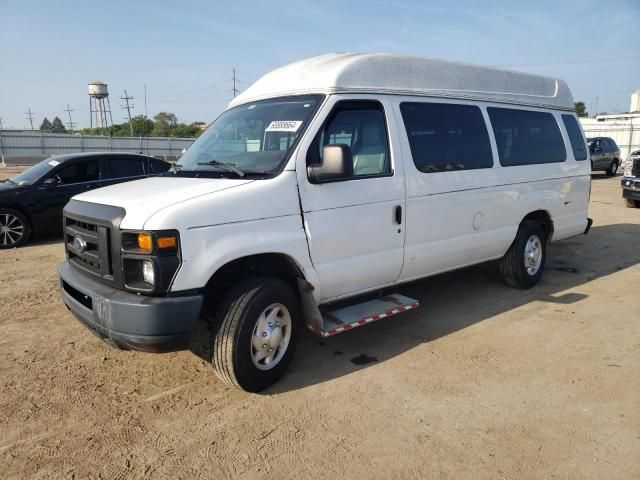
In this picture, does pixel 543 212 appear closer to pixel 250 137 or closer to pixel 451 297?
pixel 451 297

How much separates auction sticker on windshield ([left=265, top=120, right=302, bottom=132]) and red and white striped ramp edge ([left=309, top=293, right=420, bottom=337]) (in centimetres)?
158

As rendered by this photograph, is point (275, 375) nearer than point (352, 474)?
No

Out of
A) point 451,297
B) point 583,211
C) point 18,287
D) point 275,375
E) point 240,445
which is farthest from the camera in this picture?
point 583,211

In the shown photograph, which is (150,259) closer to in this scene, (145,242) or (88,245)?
(145,242)

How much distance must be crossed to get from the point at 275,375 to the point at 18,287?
14.1 ft

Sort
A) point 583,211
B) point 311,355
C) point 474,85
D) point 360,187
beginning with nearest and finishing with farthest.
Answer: point 360,187, point 311,355, point 474,85, point 583,211

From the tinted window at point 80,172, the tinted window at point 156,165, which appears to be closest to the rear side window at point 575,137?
the tinted window at point 156,165

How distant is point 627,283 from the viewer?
636 centimetres

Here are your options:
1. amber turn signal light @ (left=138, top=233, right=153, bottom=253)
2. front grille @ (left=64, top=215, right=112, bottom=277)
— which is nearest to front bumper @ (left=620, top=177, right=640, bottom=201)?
amber turn signal light @ (left=138, top=233, right=153, bottom=253)

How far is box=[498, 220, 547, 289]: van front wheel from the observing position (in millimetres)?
5824

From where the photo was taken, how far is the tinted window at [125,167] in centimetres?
930

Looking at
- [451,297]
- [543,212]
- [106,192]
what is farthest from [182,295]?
[543,212]

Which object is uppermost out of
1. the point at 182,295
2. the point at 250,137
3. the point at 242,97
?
the point at 242,97

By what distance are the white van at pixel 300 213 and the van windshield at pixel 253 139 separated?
2cm
